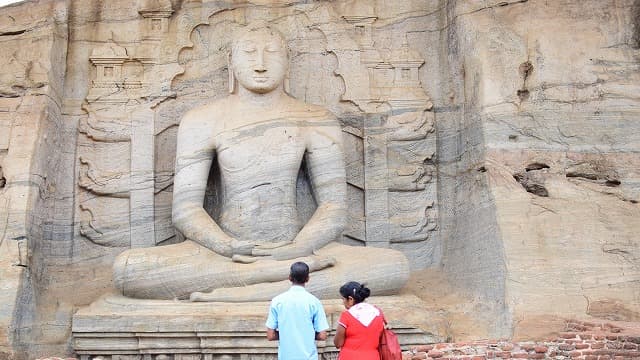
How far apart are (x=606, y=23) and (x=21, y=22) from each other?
5.62 metres

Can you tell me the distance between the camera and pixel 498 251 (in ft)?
28.5

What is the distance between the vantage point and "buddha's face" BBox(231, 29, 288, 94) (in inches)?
386

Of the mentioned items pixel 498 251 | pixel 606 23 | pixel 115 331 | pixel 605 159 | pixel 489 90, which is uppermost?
pixel 606 23

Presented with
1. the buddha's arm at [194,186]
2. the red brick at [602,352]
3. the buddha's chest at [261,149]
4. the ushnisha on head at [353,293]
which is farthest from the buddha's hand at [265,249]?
the ushnisha on head at [353,293]

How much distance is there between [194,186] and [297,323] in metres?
4.04

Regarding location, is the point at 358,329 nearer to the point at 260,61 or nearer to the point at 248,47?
the point at 260,61

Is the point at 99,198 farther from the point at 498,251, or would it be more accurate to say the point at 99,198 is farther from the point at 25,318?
the point at 498,251

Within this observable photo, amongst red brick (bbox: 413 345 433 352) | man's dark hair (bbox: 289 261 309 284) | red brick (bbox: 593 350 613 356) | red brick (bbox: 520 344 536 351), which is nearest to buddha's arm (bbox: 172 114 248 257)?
red brick (bbox: 413 345 433 352)

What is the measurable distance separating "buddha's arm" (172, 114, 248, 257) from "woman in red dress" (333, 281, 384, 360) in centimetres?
325

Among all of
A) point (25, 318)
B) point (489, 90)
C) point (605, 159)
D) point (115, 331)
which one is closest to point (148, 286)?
point (115, 331)

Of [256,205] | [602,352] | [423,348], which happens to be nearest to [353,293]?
[423,348]

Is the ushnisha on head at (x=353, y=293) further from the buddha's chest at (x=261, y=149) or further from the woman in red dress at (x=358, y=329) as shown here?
the buddha's chest at (x=261, y=149)

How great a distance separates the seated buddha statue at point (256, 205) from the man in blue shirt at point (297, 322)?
2.70 metres

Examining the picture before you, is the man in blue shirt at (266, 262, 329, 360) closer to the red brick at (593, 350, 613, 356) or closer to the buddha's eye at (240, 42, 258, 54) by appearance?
the red brick at (593, 350, 613, 356)
